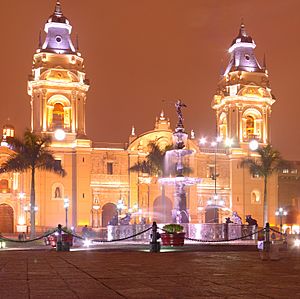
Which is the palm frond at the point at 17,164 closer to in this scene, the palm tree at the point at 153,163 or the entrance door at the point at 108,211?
the palm tree at the point at 153,163

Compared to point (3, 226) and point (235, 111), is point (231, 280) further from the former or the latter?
point (235, 111)

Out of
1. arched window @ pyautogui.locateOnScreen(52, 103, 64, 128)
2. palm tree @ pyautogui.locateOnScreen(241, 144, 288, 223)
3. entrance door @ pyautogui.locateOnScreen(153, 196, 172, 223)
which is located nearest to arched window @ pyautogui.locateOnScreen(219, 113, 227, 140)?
entrance door @ pyautogui.locateOnScreen(153, 196, 172, 223)

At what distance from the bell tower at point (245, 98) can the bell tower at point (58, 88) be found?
652 inches

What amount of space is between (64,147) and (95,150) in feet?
10.9

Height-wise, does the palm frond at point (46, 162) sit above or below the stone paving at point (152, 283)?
above

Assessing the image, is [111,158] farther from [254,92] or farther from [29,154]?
[29,154]

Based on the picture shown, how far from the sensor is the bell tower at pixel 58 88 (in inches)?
2574

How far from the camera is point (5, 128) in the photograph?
248ft

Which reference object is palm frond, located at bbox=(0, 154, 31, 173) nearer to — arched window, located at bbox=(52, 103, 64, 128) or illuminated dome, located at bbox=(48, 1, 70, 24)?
arched window, located at bbox=(52, 103, 64, 128)

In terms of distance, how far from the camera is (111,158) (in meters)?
67.8

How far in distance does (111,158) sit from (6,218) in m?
12.2

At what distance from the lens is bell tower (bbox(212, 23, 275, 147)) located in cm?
7250

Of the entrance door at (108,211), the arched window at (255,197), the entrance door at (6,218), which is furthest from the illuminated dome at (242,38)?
the entrance door at (6,218)

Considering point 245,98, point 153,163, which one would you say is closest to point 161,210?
point 153,163
